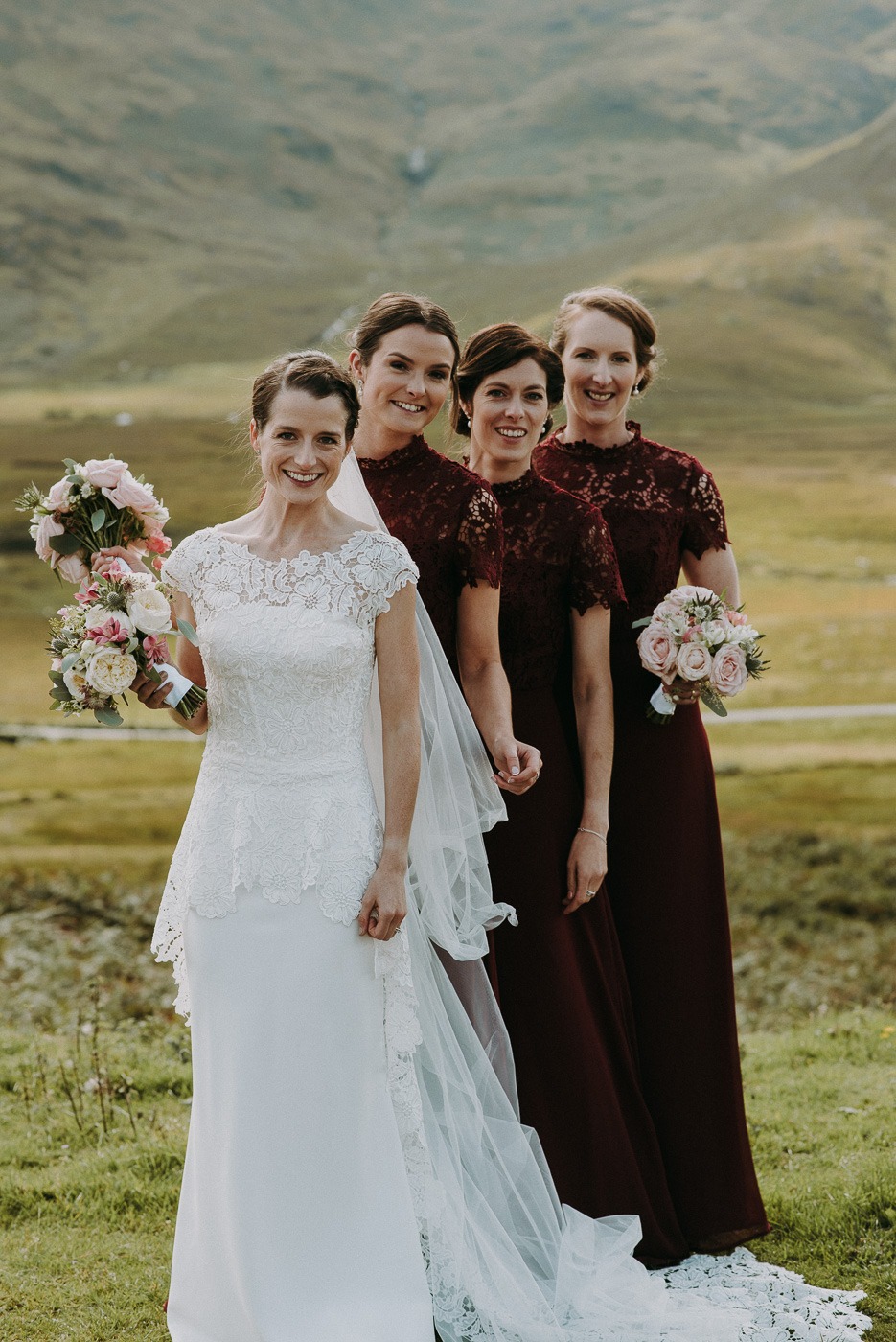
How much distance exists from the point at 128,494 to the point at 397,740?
963 mm

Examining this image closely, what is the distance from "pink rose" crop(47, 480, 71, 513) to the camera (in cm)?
340

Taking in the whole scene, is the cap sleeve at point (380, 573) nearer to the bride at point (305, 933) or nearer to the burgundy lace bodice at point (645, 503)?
the bride at point (305, 933)

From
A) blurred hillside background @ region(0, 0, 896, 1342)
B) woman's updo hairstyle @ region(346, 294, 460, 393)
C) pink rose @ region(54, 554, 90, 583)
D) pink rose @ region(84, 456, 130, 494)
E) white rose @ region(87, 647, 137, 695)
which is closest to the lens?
white rose @ region(87, 647, 137, 695)

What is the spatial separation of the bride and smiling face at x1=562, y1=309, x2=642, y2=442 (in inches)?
42.6

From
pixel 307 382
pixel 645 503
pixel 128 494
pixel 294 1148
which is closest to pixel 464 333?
pixel 645 503

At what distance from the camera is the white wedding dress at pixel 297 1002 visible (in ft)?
10.5

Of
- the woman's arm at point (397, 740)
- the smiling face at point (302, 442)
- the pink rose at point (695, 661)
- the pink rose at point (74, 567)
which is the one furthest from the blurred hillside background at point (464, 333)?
the pink rose at point (695, 661)

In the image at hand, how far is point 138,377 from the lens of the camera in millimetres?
34531

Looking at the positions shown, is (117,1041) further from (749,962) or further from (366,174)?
(366,174)

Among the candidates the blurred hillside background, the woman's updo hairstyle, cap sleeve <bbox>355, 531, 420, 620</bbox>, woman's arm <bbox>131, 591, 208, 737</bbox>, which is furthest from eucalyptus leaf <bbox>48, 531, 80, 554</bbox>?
the woman's updo hairstyle

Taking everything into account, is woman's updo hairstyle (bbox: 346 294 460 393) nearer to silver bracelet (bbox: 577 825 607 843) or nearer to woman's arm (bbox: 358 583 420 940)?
woman's arm (bbox: 358 583 420 940)

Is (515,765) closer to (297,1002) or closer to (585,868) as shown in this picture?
(585,868)

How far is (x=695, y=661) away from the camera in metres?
3.83

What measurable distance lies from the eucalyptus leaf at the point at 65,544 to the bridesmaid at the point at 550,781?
3.97 feet
